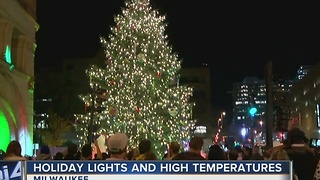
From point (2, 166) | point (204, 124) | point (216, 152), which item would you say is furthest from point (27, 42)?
point (204, 124)

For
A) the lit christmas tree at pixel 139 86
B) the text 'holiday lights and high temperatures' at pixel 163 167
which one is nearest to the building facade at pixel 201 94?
the lit christmas tree at pixel 139 86

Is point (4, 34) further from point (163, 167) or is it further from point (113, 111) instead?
point (163, 167)

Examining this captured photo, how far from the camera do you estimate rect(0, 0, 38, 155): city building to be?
2961cm

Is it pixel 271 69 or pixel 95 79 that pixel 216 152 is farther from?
pixel 95 79

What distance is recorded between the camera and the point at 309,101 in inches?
4368

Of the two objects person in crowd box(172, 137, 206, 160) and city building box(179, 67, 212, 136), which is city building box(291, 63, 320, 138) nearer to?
city building box(179, 67, 212, 136)

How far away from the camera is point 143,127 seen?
3062cm

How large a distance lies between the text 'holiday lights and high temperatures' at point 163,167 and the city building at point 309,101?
91.4 meters

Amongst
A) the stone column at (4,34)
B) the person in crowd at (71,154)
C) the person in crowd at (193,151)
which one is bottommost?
the person in crowd at (71,154)

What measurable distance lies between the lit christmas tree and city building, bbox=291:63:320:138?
214 feet

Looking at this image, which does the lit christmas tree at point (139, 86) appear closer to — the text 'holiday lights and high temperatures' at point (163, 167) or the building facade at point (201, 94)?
the text 'holiday lights and high temperatures' at point (163, 167)

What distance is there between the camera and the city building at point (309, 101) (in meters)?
101

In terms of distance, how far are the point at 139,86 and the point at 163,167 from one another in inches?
1034

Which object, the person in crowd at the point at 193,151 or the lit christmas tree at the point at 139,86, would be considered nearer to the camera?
the person in crowd at the point at 193,151
